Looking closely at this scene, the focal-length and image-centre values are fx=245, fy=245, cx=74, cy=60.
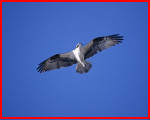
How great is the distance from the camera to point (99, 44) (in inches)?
330

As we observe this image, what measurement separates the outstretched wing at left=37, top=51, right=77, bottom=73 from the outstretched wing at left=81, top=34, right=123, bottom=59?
1.79 ft

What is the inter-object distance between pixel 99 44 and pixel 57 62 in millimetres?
1689

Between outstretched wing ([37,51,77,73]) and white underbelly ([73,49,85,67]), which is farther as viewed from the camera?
outstretched wing ([37,51,77,73])

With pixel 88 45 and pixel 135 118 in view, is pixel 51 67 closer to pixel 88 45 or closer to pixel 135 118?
pixel 88 45

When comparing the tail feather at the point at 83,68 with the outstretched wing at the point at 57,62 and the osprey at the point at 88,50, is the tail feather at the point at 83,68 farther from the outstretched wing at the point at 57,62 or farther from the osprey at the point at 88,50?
the outstretched wing at the point at 57,62

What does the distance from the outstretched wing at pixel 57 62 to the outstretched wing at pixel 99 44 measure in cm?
55

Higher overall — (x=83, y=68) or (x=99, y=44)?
(x=99, y=44)

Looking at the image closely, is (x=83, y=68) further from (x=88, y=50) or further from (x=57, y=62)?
(x=57, y=62)

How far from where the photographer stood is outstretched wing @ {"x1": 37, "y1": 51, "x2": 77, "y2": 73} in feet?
28.2

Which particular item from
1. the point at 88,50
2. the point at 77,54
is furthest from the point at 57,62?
the point at 88,50

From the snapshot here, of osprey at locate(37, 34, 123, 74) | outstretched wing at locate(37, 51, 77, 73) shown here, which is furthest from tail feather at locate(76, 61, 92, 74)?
outstretched wing at locate(37, 51, 77, 73)

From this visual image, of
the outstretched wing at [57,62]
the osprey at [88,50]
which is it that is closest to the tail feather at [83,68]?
the osprey at [88,50]

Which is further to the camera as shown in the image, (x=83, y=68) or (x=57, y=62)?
(x=57, y=62)

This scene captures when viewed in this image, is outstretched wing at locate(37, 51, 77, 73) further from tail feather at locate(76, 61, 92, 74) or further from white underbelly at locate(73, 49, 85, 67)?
tail feather at locate(76, 61, 92, 74)
